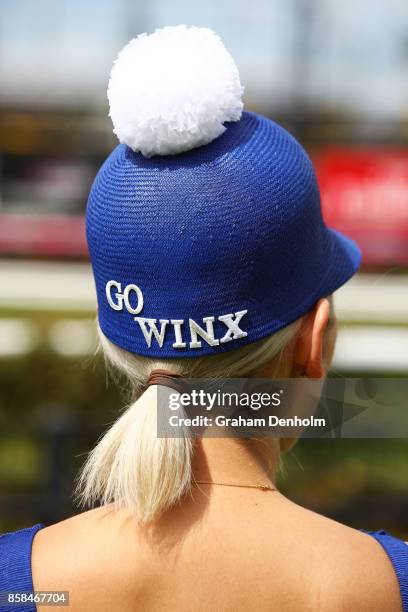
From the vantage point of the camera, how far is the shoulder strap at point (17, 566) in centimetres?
147

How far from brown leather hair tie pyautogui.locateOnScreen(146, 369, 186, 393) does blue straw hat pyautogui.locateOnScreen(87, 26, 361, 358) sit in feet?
0.12

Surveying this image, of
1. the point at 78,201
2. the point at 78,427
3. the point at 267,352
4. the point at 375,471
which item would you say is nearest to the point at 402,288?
the point at 375,471

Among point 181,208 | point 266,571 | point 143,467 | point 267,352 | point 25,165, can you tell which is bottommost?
point 266,571

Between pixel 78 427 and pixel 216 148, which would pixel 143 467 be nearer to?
pixel 216 148

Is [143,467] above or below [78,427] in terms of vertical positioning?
above

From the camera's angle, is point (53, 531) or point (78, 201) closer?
point (53, 531)

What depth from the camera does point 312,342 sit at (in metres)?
1.57

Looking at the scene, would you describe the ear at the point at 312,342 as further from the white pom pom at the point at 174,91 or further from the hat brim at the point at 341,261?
the white pom pom at the point at 174,91

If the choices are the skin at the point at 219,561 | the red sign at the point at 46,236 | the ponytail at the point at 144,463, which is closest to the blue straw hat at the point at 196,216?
the ponytail at the point at 144,463

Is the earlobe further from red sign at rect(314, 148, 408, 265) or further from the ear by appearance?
red sign at rect(314, 148, 408, 265)

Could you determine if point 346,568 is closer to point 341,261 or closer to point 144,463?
point 144,463

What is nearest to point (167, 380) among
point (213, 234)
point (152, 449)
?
point (152, 449)

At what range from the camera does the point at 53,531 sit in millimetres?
1518

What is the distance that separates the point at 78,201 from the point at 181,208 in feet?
40.2
